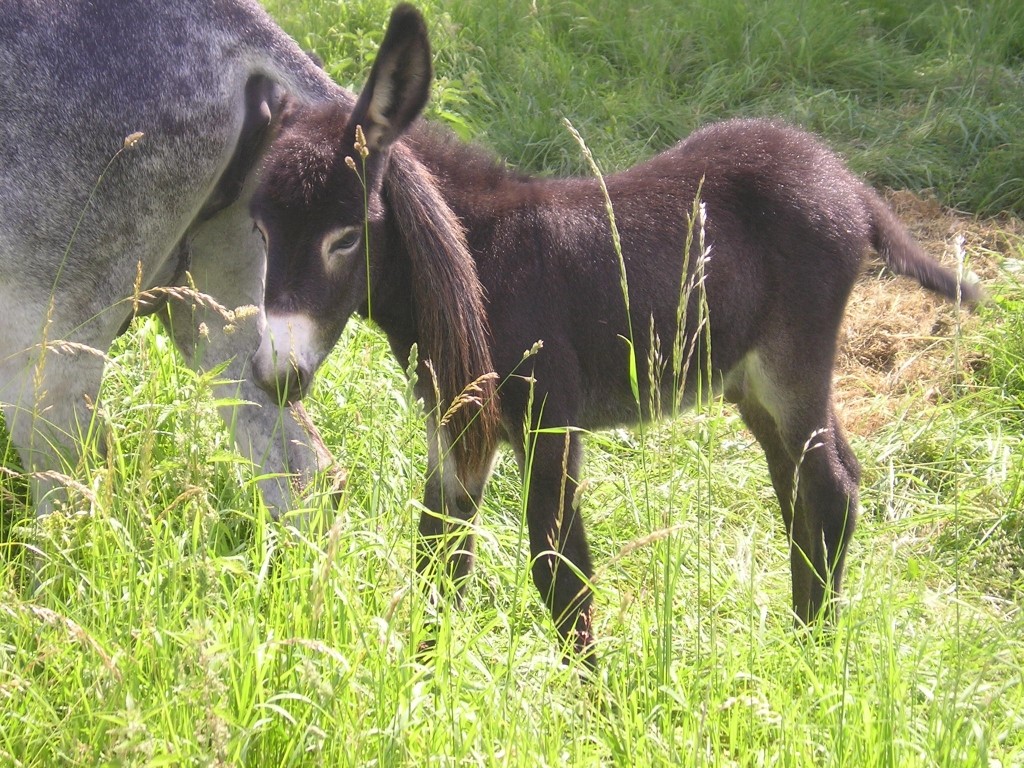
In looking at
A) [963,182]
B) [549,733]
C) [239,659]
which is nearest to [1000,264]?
[963,182]

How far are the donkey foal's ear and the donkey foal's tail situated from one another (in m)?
1.53

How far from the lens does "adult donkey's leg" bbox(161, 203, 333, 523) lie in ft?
10.8

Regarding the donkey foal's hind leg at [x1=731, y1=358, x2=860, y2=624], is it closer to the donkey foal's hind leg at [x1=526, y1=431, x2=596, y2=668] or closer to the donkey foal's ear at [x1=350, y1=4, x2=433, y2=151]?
the donkey foal's hind leg at [x1=526, y1=431, x2=596, y2=668]

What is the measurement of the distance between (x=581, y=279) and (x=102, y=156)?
4.29 ft

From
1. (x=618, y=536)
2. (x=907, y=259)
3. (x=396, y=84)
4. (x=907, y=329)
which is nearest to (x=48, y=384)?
(x=396, y=84)

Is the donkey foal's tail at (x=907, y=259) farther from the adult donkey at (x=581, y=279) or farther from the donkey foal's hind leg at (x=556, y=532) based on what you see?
the donkey foal's hind leg at (x=556, y=532)

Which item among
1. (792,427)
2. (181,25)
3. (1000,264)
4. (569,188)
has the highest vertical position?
(181,25)

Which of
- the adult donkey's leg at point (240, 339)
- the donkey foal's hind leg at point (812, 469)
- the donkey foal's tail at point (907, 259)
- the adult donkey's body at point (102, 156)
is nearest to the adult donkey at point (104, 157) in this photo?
the adult donkey's body at point (102, 156)

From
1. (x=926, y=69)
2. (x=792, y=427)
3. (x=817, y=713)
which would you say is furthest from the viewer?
(x=926, y=69)

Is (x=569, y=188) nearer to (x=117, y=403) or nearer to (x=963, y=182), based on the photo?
(x=117, y=403)

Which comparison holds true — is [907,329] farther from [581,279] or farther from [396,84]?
[396,84]

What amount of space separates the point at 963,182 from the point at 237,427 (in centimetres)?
447

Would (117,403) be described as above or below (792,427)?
above

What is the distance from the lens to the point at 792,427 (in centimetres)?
343
